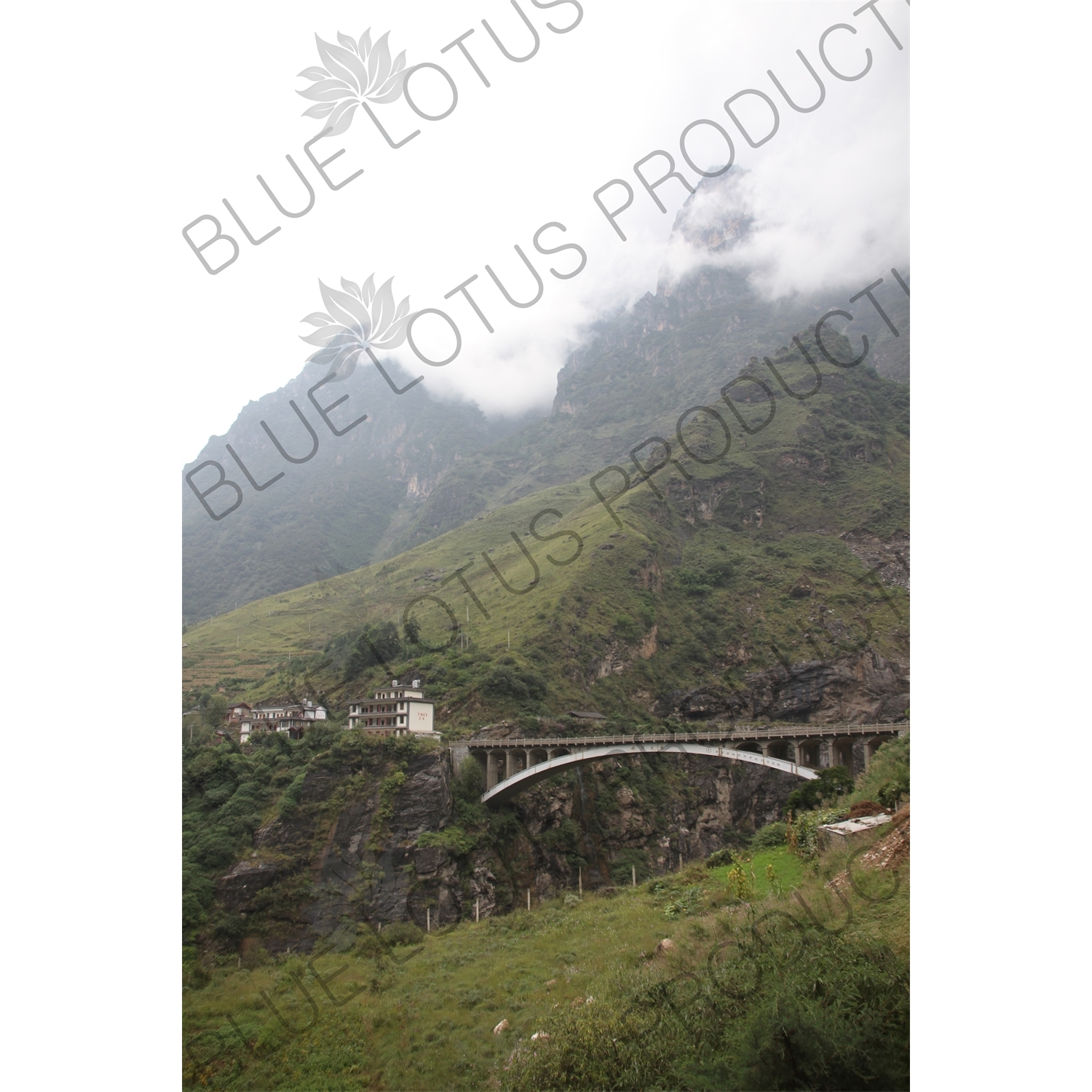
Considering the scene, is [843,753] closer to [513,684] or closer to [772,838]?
[772,838]

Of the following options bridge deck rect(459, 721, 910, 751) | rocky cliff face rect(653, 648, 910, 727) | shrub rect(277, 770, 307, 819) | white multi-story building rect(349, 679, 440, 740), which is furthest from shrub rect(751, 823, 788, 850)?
rocky cliff face rect(653, 648, 910, 727)

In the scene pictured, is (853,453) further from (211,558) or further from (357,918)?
(211,558)

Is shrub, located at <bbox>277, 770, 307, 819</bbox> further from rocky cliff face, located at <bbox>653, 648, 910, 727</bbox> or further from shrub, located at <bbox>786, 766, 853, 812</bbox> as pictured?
rocky cliff face, located at <bbox>653, 648, 910, 727</bbox>

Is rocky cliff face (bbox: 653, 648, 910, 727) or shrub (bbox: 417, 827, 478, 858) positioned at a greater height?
shrub (bbox: 417, 827, 478, 858)

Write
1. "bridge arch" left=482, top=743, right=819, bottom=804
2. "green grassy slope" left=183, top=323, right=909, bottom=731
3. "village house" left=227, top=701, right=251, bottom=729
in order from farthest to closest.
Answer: "green grassy slope" left=183, top=323, right=909, bottom=731 < "village house" left=227, top=701, right=251, bottom=729 < "bridge arch" left=482, top=743, right=819, bottom=804

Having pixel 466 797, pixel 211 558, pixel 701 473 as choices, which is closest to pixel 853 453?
pixel 701 473

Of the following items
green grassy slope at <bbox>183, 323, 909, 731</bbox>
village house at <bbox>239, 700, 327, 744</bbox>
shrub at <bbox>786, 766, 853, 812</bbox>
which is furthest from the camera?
green grassy slope at <bbox>183, 323, 909, 731</bbox>

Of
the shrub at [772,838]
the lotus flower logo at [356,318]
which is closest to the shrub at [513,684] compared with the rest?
the shrub at [772,838]
